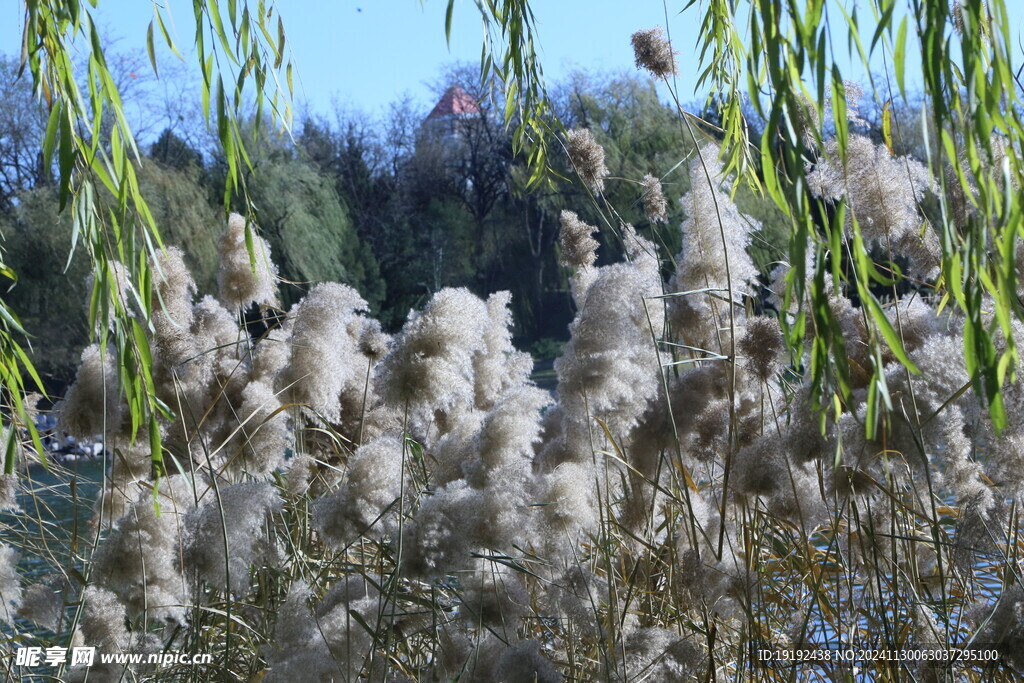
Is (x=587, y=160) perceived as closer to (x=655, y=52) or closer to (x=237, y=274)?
(x=655, y=52)

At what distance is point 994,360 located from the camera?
98 centimetres

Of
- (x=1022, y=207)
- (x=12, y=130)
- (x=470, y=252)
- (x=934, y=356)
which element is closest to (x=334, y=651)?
(x=934, y=356)

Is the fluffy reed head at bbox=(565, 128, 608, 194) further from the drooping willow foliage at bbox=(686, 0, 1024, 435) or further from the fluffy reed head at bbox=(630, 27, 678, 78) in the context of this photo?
the drooping willow foliage at bbox=(686, 0, 1024, 435)

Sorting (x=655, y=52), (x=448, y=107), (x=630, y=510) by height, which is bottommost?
(x=630, y=510)

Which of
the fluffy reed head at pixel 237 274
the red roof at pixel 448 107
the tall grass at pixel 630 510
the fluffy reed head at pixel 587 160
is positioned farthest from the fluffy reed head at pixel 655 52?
the red roof at pixel 448 107

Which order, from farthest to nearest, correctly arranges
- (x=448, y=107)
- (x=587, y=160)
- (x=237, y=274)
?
1. (x=448, y=107)
2. (x=237, y=274)
3. (x=587, y=160)

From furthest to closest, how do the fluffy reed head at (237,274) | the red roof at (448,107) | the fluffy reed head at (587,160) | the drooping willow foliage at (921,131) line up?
the red roof at (448,107) → the fluffy reed head at (237,274) → the fluffy reed head at (587,160) → the drooping willow foliage at (921,131)

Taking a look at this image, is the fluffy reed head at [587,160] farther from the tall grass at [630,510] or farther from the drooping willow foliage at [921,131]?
the drooping willow foliage at [921,131]

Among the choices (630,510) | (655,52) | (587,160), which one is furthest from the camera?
(587,160)

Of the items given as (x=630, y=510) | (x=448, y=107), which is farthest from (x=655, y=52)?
(x=448, y=107)

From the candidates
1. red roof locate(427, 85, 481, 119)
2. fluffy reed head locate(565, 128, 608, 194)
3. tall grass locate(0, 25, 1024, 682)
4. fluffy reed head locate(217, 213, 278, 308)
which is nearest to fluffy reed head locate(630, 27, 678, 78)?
tall grass locate(0, 25, 1024, 682)

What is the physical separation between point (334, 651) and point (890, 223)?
1.48 m

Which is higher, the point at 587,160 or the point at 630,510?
the point at 587,160

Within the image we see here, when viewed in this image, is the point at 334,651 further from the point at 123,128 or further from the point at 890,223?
the point at 890,223
